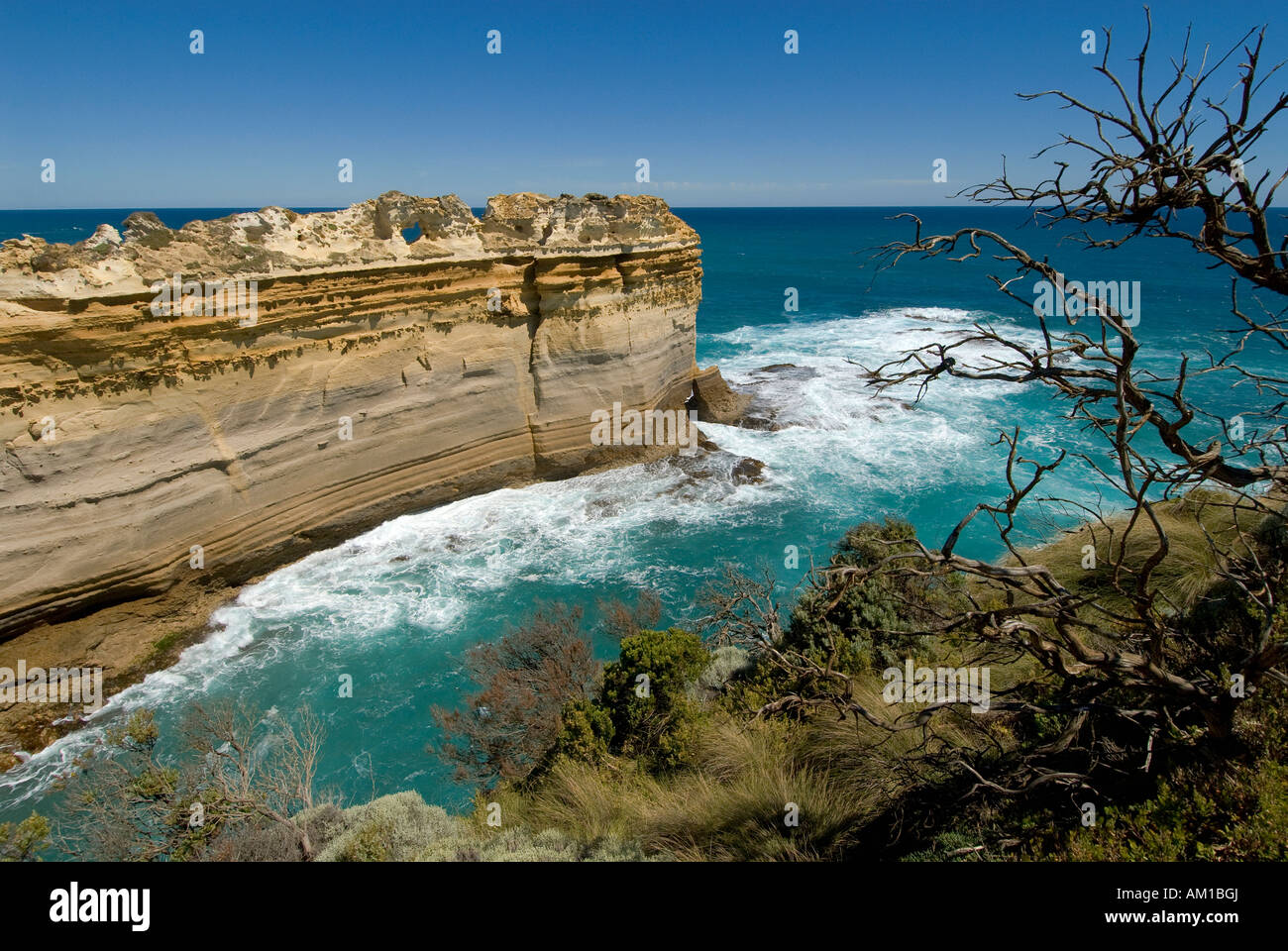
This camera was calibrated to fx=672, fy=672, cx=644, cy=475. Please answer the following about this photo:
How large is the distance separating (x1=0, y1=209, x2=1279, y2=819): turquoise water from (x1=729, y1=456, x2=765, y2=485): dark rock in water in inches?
13.0

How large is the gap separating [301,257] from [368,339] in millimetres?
1977

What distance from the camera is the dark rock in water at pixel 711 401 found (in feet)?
73.7

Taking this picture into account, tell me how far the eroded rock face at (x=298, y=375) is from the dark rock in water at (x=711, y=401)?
9.61 ft

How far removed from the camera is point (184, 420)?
12000mm

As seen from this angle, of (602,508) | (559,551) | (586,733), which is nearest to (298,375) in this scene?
(559,551)

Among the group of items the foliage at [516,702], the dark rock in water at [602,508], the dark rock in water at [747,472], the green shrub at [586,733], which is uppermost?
the dark rock in water at [747,472]

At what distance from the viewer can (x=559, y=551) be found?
1525 centimetres

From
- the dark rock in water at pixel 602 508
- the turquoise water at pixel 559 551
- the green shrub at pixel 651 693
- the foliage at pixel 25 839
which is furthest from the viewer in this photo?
the dark rock in water at pixel 602 508

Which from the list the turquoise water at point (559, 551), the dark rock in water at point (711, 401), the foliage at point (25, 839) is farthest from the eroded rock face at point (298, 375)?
the foliage at point (25, 839)

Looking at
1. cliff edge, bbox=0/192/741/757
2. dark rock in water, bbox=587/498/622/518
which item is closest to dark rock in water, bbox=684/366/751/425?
cliff edge, bbox=0/192/741/757

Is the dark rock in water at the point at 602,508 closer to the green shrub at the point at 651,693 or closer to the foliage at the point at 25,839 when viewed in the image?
the green shrub at the point at 651,693

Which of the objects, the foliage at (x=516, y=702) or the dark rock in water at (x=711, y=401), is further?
the dark rock in water at (x=711, y=401)
